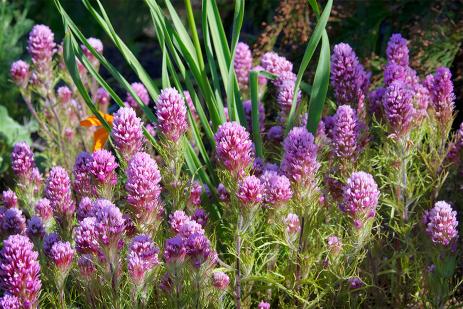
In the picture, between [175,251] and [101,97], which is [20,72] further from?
[175,251]

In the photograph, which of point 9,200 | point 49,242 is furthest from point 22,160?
point 49,242

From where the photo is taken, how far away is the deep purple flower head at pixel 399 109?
246 centimetres

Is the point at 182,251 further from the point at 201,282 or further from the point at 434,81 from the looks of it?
the point at 434,81

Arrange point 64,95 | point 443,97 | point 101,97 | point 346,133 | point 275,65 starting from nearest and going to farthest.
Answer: point 346,133 < point 443,97 < point 275,65 < point 64,95 < point 101,97

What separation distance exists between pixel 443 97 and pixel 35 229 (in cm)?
138

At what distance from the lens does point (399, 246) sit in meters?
2.82

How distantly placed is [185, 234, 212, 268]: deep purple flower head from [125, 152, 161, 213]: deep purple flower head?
19 cm

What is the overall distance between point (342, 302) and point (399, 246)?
303 millimetres

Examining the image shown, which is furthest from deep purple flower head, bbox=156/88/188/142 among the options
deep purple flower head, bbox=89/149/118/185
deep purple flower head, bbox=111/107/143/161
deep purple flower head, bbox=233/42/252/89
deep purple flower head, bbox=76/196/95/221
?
deep purple flower head, bbox=233/42/252/89

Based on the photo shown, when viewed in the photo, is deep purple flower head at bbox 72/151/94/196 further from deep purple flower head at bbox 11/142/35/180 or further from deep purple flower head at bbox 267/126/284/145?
deep purple flower head at bbox 267/126/284/145

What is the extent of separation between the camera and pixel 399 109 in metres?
2.47

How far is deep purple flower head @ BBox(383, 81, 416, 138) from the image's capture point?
246cm

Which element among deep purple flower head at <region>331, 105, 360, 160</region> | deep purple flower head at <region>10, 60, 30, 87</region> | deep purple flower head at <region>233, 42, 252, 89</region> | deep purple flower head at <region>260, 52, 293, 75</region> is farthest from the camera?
deep purple flower head at <region>10, 60, 30, 87</region>

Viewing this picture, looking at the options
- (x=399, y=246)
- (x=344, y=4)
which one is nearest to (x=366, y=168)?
(x=399, y=246)
